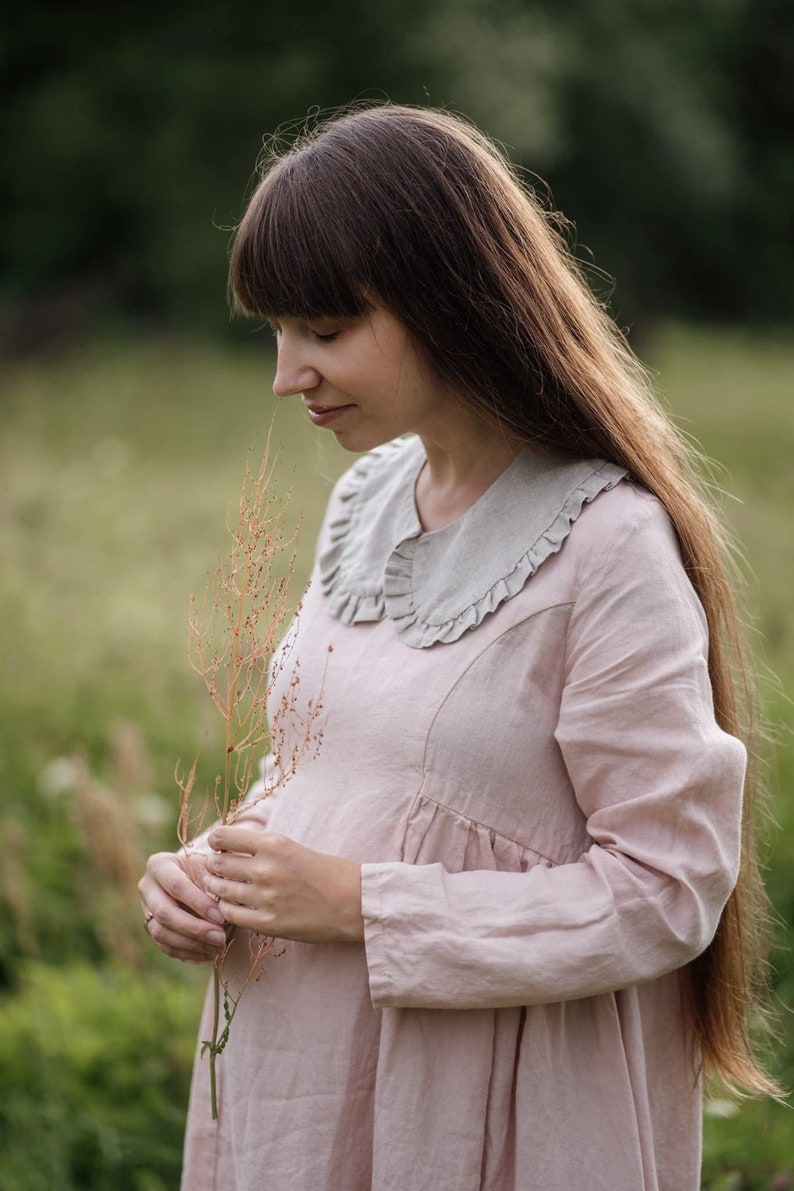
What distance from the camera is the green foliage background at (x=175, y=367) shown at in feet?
9.15

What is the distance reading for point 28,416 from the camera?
1084 cm

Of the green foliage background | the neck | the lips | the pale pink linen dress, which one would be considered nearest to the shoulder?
the pale pink linen dress

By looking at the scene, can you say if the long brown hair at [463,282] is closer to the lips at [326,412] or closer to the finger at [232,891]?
the lips at [326,412]

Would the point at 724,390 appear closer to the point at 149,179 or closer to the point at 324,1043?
the point at 149,179

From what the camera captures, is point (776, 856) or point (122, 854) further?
point (776, 856)

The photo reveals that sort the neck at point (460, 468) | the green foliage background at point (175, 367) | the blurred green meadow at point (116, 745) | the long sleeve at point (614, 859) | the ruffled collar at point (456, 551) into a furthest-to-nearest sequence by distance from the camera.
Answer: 1. the green foliage background at point (175, 367)
2. the blurred green meadow at point (116, 745)
3. the neck at point (460, 468)
4. the ruffled collar at point (456, 551)
5. the long sleeve at point (614, 859)

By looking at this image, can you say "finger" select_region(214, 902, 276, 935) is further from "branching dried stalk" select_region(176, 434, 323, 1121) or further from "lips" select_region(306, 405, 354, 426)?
"lips" select_region(306, 405, 354, 426)

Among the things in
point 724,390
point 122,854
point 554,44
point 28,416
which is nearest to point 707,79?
point 554,44

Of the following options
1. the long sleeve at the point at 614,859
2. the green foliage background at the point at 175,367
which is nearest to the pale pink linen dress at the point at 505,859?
the long sleeve at the point at 614,859

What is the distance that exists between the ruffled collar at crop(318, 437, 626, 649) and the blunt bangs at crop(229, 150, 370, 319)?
289 mm

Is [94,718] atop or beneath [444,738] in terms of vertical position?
beneath

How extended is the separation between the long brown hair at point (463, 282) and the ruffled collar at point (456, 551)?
0.06 meters

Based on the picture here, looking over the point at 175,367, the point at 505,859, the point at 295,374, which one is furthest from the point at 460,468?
the point at 175,367

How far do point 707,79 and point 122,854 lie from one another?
2113 cm
